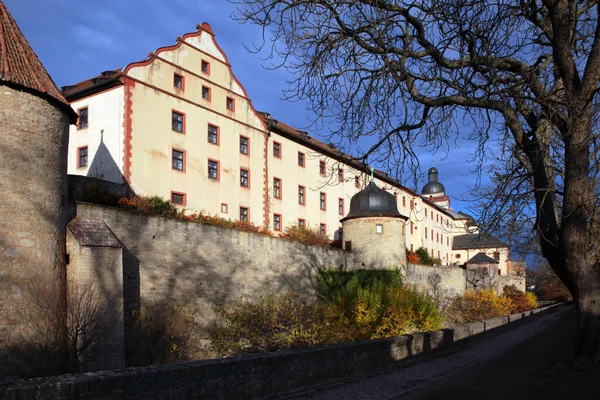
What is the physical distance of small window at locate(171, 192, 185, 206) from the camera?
84.8ft

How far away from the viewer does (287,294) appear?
71.8 feet

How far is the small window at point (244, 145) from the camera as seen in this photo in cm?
3059

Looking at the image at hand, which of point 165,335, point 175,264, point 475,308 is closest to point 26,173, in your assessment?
point 175,264

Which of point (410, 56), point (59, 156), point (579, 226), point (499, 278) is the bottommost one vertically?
point (499, 278)

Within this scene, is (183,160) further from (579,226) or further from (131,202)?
(579,226)

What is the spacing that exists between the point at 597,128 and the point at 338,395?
6.77 m

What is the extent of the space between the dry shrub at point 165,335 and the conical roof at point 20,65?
581 centimetres

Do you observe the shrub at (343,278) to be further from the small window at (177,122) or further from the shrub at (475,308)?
the small window at (177,122)

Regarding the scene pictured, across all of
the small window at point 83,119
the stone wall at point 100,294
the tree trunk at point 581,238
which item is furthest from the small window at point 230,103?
the tree trunk at point 581,238

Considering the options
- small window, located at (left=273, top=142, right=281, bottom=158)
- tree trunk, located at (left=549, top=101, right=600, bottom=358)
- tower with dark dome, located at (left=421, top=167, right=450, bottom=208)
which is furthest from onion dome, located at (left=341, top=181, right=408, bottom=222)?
tower with dark dome, located at (left=421, top=167, right=450, bottom=208)

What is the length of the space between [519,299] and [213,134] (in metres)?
31.8

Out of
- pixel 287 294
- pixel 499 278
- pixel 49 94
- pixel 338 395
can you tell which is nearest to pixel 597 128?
pixel 338 395

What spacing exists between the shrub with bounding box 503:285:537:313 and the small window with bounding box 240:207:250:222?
25335mm

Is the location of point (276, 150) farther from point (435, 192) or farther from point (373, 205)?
point (435, 192)
